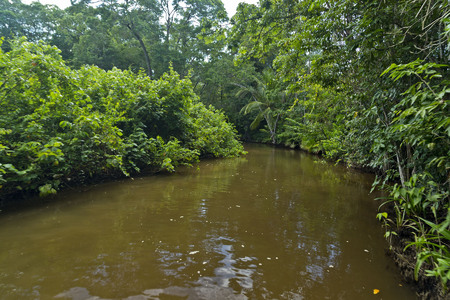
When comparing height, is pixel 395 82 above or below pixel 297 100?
below

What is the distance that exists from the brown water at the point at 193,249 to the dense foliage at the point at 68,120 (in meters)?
0.69

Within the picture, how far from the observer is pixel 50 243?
2.70 meters

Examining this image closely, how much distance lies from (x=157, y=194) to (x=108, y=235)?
193cm

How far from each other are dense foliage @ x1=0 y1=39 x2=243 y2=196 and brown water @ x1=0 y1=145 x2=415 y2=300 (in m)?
0.69

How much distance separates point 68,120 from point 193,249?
406cm

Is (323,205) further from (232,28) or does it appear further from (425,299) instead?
(232,28)

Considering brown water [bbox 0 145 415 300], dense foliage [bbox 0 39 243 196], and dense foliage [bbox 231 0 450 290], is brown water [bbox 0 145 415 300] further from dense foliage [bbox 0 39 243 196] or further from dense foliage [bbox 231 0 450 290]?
dense foliage [bbox 0 39 243 196]

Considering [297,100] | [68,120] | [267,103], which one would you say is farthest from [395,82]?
[267,103]

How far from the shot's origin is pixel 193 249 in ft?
8.89

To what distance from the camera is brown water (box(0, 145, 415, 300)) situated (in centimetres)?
206

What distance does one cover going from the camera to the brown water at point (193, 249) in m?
2.06

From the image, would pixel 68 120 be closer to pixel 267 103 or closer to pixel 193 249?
pixel 193 249

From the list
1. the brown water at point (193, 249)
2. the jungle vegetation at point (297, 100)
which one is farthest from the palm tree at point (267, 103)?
the brown water at point (193, 249)

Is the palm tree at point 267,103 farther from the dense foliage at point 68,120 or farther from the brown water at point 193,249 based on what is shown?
the brown water at point 193,249
